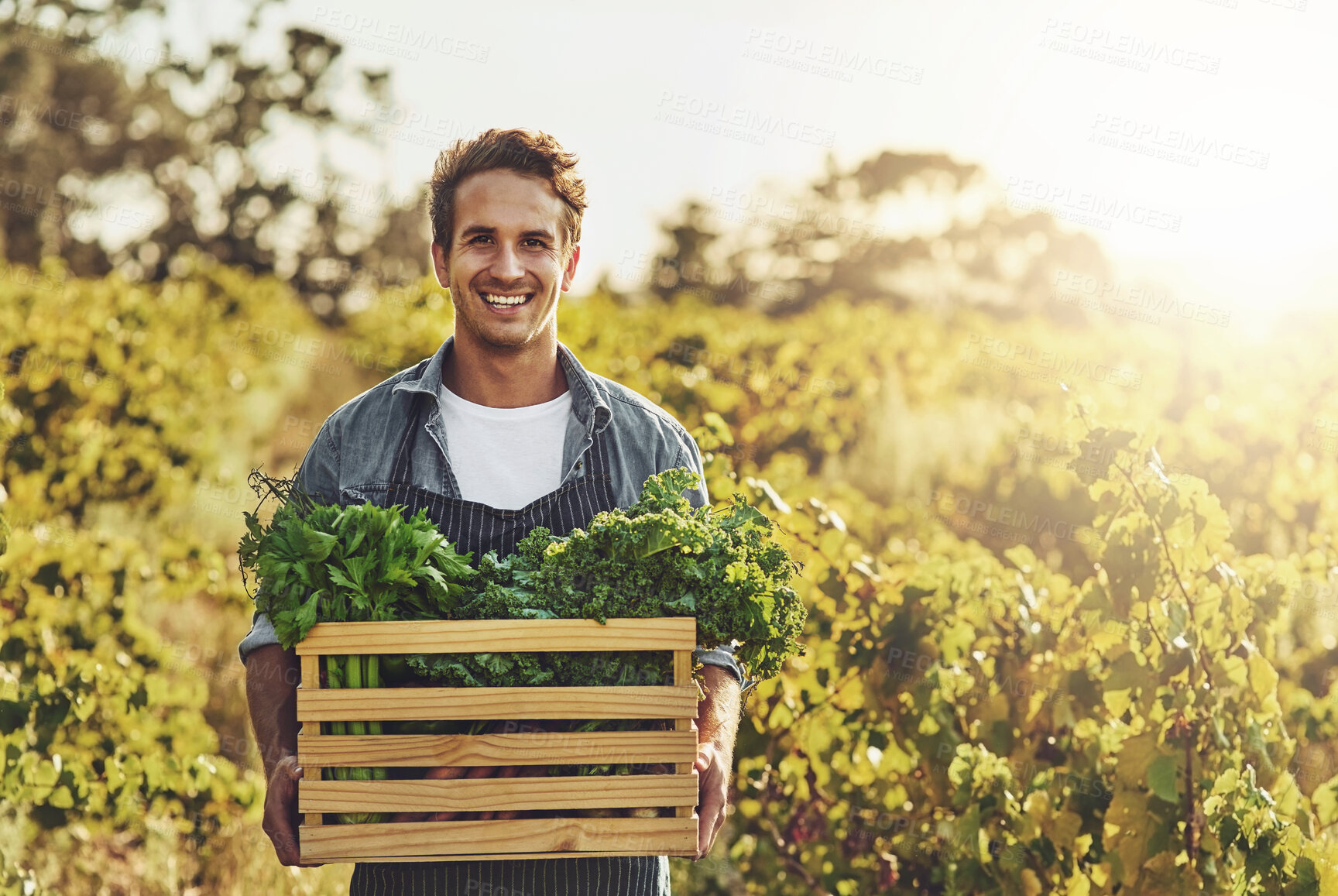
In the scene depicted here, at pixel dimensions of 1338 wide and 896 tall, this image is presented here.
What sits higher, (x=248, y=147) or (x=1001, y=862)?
(x=248, y=147)

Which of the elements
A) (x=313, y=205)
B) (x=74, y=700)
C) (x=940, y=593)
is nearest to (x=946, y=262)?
(x=313, y=205)

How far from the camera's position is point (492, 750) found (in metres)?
1.98

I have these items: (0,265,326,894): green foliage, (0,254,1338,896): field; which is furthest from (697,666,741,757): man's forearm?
(0,265,326,894): green foliage

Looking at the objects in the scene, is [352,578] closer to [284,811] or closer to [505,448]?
[284,811]

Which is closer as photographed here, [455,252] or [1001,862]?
[455,252]

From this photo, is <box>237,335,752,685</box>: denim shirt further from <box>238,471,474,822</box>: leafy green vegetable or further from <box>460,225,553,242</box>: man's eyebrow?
<box>238,471,474,822</box>: leafy green vegetable

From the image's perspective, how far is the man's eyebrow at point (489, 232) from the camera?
8.26 ft

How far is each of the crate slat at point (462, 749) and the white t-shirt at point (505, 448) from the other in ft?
2.10

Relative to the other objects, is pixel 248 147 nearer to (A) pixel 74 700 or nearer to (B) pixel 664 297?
(B) pixel 664 297

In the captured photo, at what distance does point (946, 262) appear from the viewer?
9.71 m

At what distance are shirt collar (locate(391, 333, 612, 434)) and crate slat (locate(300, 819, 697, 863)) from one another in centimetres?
96

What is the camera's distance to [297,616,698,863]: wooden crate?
1949 mm

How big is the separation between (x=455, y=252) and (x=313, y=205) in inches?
351

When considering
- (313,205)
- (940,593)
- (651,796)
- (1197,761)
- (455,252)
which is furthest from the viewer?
(313,205)
